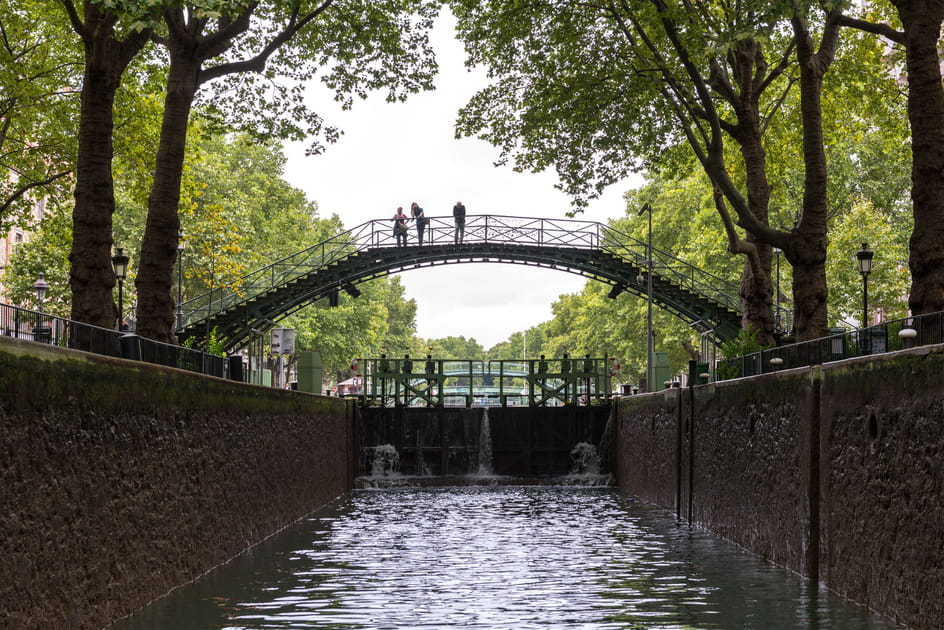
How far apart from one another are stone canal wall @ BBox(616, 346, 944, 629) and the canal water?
1.39ft

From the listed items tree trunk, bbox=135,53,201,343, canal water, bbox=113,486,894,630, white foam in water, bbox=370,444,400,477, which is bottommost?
canal water, bbox=113,486,894,630

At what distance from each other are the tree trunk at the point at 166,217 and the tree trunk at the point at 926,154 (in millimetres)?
11543

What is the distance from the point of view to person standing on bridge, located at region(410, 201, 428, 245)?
46469 millimetres

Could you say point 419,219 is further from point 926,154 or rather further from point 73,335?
point 73,335

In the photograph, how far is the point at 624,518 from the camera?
2361cm

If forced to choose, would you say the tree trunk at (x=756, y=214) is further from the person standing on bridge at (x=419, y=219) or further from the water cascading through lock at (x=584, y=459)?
the person standing on bridge at (x=419, y=219)

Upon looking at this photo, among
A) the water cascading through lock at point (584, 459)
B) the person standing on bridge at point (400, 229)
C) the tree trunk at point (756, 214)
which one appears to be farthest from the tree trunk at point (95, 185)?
the person standing on bridge at point (400, 229)

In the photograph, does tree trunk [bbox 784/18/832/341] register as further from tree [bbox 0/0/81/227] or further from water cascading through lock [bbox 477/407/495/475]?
tree [bbox 0/0/81/227]

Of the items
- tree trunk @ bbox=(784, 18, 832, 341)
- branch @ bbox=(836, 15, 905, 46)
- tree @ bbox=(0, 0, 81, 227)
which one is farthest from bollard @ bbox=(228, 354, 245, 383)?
tree @ bbox=(0, 0, 81, 227)

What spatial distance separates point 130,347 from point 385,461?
22690 mm

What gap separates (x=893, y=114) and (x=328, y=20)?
15.5m

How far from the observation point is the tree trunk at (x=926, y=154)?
1528 centimetres

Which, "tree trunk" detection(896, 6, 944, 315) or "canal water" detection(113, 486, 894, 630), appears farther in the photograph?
"tree trunk" detection(896, 6, 944, 315)

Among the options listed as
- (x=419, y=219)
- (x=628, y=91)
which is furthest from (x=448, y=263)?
(x=628, y=91)
